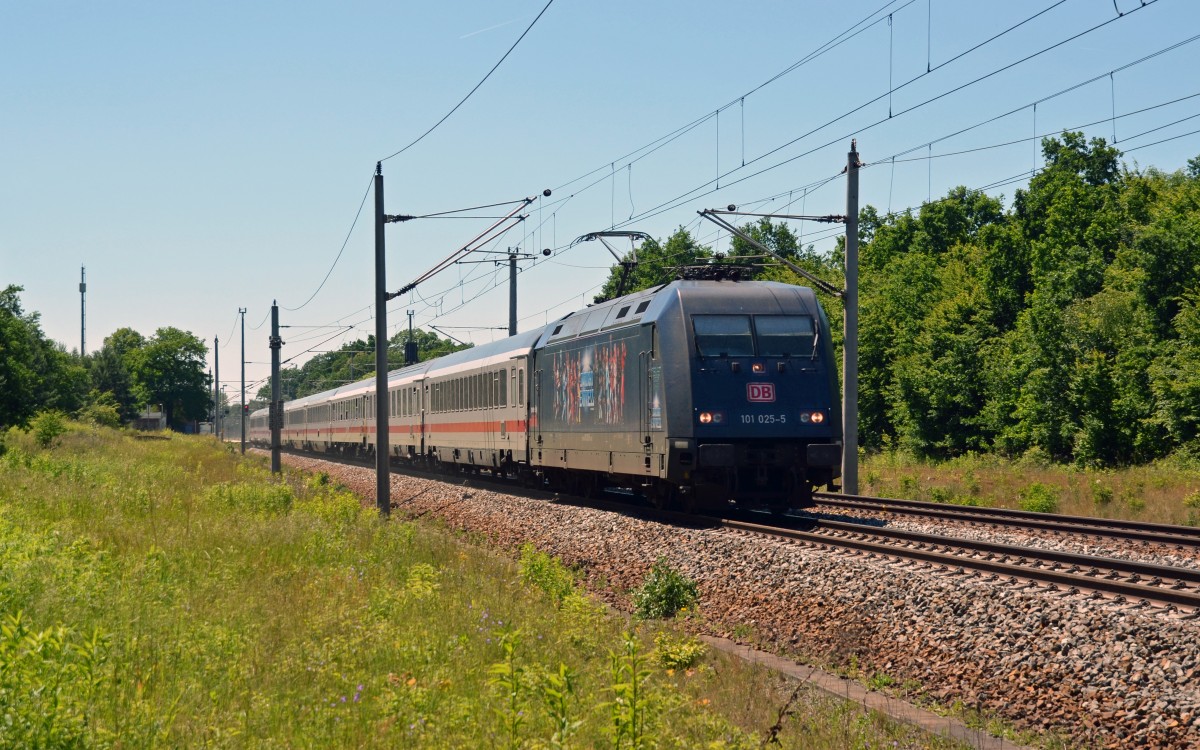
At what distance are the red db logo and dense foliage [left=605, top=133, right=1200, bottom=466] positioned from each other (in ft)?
57.1

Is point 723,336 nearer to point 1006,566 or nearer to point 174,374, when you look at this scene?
point 1006,566

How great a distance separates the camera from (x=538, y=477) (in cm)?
2731

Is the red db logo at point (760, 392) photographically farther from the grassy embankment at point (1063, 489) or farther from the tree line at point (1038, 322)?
the grassy embankment at point (1063, 489)

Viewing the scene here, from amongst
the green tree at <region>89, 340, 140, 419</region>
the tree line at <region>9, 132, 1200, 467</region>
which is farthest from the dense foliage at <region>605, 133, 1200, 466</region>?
the green tree at <region>89, 340, 140, 419</region>

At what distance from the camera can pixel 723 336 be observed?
1730cm

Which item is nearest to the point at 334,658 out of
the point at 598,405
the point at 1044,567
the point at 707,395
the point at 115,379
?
the point at 1044,567

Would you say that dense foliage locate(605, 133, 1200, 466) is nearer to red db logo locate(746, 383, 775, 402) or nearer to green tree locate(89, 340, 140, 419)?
red db logo locate(746, 383, 775, 402)

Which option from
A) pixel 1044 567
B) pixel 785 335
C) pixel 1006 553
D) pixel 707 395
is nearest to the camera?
pixel 1044 567

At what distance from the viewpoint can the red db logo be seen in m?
17.2

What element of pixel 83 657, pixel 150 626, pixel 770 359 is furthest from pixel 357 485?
pixel 83 657

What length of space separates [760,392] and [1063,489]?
994 centimetres

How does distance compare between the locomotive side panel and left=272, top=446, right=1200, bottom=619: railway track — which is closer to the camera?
left=272, top=446, right=1200, bottom=619: railway track

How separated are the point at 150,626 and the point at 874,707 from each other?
5.19 metres

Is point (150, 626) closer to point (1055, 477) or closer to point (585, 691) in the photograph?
point (585, 691)
